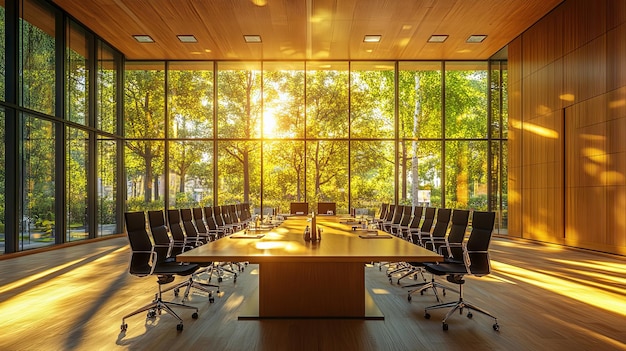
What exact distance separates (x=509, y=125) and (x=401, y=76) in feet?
11.4

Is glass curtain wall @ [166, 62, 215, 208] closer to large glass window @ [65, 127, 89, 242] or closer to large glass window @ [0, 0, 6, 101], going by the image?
large glass window @ [65, 127, 89, 242]

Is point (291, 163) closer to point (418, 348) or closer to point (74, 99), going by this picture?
point (74, 99)

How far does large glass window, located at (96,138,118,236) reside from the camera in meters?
11.1

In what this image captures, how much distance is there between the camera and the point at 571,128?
8773mm

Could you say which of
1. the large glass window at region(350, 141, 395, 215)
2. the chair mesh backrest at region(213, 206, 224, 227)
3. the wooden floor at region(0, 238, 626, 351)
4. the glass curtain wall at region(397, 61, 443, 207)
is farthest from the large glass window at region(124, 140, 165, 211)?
the glass curtain wall at region(397, 61, 443, 207)

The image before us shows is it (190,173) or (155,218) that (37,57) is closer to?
(190,173)

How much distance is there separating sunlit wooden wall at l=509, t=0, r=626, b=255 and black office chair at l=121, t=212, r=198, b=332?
798cm

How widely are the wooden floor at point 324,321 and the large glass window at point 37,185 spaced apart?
81.5 inches

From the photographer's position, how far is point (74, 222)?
9953 millimetres

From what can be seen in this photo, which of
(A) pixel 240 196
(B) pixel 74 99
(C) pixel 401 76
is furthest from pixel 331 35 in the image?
(B) pixel 74 99

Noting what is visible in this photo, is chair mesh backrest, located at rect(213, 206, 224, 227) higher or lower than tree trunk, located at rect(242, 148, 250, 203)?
lower

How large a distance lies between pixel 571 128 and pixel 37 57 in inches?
477

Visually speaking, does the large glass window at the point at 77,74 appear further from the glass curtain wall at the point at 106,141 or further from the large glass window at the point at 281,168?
the large glass window at the point at 281,168

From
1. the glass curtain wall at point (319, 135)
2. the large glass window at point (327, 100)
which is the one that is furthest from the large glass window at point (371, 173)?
the large glass window at point (327, 100)
